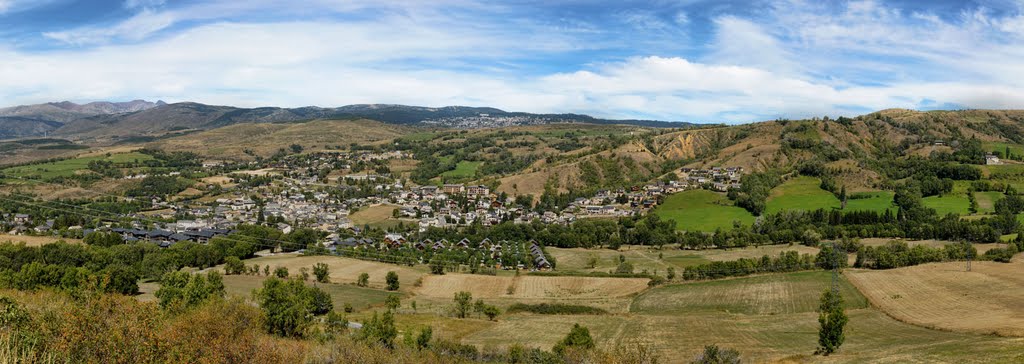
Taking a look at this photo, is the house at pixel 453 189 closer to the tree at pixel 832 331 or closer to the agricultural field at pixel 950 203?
the agricultural field at pixel 950 203

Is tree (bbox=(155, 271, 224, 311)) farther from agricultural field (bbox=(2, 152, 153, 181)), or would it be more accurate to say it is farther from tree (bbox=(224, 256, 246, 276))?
agricultural field (bbox=(2, 152, 153, 181))

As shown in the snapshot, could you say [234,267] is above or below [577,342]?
below

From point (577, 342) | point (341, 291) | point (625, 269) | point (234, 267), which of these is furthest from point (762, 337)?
point (234, 267)

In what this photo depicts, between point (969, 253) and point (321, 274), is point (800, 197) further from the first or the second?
point (321, 274)

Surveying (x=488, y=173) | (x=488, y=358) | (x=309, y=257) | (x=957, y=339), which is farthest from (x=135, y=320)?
(x=488, y=173)

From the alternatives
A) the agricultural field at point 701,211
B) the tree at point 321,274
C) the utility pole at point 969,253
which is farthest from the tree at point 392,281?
the utility pole at point 969,253

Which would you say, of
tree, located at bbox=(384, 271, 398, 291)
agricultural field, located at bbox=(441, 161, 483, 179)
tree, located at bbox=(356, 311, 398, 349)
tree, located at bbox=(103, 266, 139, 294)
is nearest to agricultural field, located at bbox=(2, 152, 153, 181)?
agricultural field, located at bbox=(441, 161, 483, 179)
